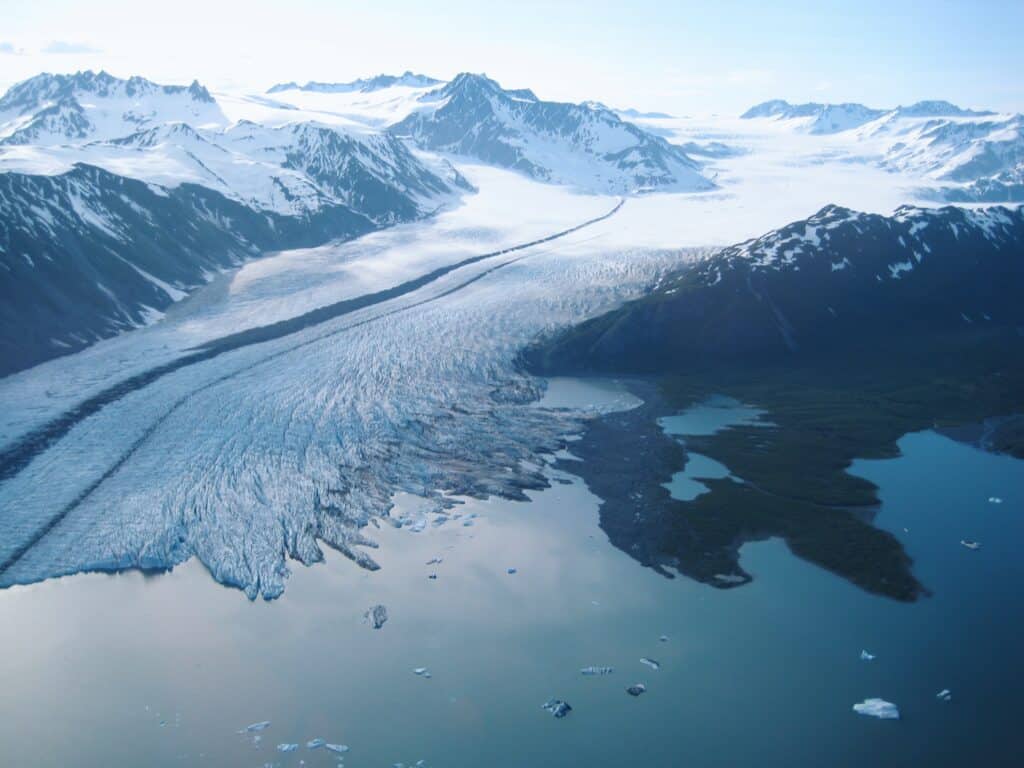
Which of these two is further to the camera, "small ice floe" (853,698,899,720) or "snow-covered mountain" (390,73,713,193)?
"snow-covered mountain" (390,73,713,193)

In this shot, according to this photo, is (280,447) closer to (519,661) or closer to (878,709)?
(519,661)

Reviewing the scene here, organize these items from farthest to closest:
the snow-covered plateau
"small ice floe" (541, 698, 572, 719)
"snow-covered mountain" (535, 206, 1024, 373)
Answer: "snow-covered mountain" (535, 206, 1024, 373)
the snow-covered plateau
"small ice floe" (541, 698, 572, 719)

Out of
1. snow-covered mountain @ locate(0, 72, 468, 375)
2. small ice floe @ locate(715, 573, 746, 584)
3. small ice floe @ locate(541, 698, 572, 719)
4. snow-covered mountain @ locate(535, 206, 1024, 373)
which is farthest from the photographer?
snow-covered mountain @ locate(0, 72, 468, 375)

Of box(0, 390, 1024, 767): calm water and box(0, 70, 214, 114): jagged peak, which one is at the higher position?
box(0, 70, 214, 114): jagged peak

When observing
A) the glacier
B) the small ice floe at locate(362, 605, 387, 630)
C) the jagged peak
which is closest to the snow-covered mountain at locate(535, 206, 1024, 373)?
the glacier

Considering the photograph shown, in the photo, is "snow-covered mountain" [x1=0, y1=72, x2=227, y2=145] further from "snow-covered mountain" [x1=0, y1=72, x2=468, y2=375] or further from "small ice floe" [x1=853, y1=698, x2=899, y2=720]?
"small ice floe" [x1=853, y1=698, x2=899, y2=720]

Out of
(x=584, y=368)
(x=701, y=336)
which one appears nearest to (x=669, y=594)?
(x=584, y=368)

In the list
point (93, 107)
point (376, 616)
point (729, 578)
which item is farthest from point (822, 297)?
point (93, 107)
